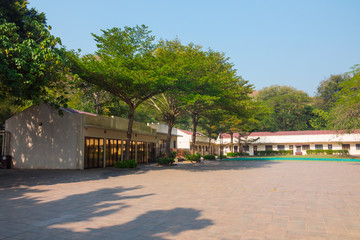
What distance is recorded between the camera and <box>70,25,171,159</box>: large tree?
61.3ft

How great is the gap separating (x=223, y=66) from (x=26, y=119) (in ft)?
62.4

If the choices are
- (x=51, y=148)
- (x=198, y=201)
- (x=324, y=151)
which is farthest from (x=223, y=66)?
(x=324, y=151)

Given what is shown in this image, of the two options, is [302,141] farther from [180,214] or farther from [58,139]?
[180,214]

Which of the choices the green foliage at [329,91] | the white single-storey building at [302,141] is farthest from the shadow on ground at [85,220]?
the green foliage at [329,91]

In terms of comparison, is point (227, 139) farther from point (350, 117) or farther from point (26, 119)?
point (26, 119)

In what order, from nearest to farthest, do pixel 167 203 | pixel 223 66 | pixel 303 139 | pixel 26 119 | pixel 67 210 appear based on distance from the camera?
pixel 67 210 < pixel 167 203 < pixel 26 119 < pixel 223 66 < pixel 303 139

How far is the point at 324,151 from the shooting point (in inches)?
2025

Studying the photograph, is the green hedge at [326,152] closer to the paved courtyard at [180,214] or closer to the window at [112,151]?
the window at [112,151]

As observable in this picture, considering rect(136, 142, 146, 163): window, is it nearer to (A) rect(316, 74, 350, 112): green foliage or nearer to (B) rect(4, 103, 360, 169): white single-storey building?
(B) rect(4, 103, 360, 169): white single-storey building

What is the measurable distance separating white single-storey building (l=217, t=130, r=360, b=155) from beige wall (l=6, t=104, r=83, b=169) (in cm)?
3587

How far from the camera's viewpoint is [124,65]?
19625 mm

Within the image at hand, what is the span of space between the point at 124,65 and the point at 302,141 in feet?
152

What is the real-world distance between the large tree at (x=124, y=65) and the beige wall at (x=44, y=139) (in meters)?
3.56

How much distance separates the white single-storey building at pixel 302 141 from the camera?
174ft
